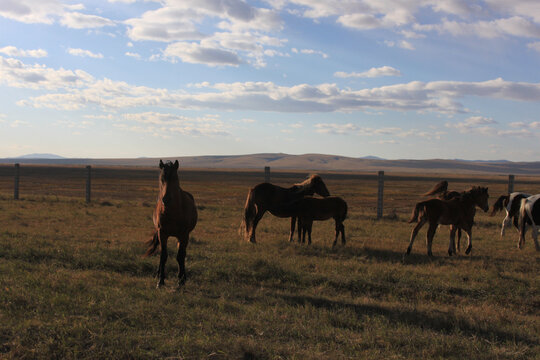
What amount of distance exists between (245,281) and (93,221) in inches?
346

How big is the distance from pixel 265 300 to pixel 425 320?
2.25m

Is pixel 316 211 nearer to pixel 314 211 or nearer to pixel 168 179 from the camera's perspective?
pixel 314 211

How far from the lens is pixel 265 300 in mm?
6285

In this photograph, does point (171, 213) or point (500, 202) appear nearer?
point (171, 213)

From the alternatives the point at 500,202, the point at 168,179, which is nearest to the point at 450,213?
the point at 500,202

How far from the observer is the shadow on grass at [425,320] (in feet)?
16.6

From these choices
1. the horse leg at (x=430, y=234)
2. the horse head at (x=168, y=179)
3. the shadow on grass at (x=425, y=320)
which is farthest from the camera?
the horse leg at (x=430, y=234)

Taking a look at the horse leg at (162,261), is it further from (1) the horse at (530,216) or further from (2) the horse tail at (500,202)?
(2) the horse tail at (500,202)

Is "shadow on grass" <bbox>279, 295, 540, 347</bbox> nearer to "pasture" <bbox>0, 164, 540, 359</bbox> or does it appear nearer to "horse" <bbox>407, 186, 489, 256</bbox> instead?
"pasture" <bbox>0, 164, 540, 359</bbox>

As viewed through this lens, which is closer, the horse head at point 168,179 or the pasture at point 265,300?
the pasture at point 265,300

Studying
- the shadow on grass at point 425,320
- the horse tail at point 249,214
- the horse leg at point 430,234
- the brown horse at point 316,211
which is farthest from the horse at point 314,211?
the shadow on grass at point 425,320

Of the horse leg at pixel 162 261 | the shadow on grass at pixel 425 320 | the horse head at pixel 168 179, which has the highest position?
the horse head at pixel 168 179

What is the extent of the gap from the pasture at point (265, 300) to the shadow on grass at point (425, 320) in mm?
25

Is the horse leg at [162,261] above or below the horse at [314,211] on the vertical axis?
below
